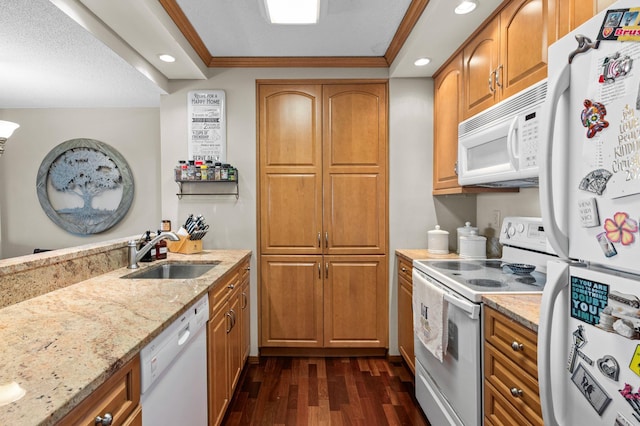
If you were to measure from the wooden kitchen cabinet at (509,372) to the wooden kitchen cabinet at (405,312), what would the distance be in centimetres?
105

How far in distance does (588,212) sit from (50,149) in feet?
15.7

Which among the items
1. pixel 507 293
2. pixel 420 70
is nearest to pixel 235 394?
pixel 507 293

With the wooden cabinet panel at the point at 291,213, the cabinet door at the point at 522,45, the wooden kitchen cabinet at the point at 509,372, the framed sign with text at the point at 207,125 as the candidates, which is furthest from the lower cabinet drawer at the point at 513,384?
the framed sign with text at the point at 207,125

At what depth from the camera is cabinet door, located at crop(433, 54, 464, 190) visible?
7.93 feet

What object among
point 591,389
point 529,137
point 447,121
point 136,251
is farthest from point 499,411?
point 136,251

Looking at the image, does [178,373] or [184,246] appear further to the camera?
[184,246]

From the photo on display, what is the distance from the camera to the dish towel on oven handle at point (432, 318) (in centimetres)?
173

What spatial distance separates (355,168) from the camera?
2.88 metres

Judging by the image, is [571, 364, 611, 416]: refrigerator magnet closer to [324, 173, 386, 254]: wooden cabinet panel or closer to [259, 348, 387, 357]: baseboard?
[324, 173, 386, 254]: wooden cabinet panel

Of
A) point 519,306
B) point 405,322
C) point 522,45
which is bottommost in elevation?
point 405,322

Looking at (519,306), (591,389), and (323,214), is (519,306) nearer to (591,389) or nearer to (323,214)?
(591,389)

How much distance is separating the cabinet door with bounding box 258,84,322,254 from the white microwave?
46.6 inches

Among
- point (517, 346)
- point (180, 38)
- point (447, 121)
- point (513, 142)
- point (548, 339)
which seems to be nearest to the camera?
point (548, 339)

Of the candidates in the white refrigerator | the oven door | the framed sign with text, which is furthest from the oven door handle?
the framed sign with text
